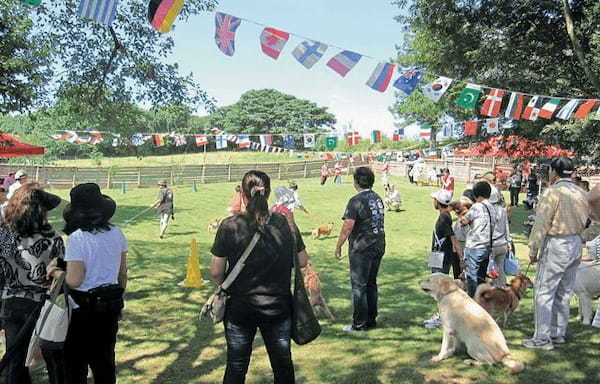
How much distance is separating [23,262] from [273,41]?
586cm

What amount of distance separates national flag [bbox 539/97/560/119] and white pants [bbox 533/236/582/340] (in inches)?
285

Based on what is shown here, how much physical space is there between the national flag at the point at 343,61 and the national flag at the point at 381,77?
696 millimetres

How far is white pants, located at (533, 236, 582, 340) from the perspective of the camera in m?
4.43

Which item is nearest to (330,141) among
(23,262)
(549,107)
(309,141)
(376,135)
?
(309,141)

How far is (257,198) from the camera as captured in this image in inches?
114

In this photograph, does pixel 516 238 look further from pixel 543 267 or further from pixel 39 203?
pixel 39 203

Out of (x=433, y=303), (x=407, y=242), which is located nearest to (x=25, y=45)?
(x=433, y=303)

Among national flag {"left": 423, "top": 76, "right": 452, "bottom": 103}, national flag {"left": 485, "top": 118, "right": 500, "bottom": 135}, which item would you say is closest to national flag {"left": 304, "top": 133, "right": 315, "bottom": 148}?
national flag {"left": 485, "top": 118, "right": 500, "bottom": 135}

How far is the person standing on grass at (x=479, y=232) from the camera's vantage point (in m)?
5.23

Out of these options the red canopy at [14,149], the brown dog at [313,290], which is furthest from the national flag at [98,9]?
the red canopy at [14,149]

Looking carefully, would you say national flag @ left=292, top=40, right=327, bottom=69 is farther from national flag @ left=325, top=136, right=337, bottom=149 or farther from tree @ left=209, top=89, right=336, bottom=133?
tree @ left=209, top=89, right=336, bottom=133

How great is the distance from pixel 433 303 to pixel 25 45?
789cm

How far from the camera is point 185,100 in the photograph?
28.4ft

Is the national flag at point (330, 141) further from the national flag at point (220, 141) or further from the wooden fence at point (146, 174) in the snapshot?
the wooden fence at point (146, 174)
